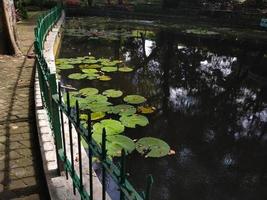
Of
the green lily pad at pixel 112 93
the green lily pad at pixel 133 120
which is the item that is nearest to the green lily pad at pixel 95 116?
the green lily pad at pixel 133 120

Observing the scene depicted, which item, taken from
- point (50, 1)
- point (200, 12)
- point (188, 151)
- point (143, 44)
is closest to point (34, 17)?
point (50, 1)

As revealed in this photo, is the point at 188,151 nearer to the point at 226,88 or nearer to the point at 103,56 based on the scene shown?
the point at 226,88

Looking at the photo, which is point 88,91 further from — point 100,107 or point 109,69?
point 109,69

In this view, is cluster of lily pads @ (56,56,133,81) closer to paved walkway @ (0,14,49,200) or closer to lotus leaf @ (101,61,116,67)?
lotus leaf @ (101,61,116,67)

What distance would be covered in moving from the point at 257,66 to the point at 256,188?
9.16m

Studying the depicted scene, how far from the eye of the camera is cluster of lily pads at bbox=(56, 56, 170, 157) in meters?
5.88

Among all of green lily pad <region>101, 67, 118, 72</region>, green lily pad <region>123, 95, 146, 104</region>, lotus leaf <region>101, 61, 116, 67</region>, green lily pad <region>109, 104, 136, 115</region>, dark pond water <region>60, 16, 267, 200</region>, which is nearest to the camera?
dark pond water <region>60, 16, 267, 200</region>

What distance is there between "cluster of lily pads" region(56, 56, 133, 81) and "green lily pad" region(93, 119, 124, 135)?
10.8 feet

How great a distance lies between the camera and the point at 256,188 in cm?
537

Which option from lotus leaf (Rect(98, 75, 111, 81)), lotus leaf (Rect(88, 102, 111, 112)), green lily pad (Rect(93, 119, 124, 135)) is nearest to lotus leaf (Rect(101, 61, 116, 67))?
lotus leaf (Rect(98, 75, 111, 81))

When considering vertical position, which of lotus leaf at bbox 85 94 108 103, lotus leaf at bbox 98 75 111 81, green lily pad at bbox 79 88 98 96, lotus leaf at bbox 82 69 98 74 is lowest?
lotus leaf at bbox 85 94 108 103

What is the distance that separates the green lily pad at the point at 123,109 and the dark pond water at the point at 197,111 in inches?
18.9

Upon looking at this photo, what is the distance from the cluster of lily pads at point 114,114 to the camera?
5.88 m

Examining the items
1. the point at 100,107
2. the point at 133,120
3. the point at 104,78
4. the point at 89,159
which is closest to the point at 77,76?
the point at 104,78
